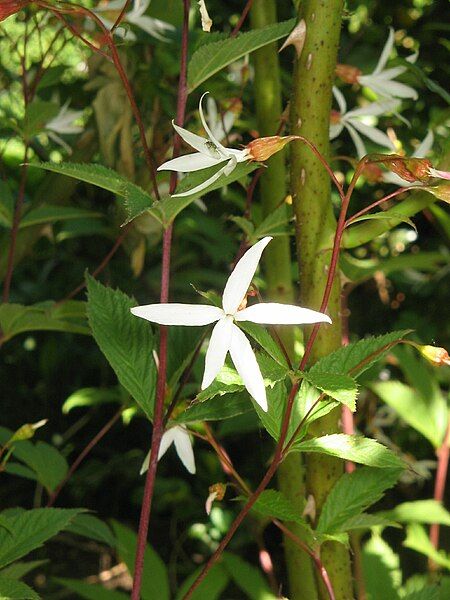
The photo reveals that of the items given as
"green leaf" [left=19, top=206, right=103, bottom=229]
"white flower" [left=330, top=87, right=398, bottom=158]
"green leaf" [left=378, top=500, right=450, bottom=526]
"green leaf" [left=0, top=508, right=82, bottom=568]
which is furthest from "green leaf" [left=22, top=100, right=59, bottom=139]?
"green leaf" [left=378, top=500, right=450, bottom=526]

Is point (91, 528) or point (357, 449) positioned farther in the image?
point (91, 528)

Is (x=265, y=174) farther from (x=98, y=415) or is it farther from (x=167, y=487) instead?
(x=98, y=415)

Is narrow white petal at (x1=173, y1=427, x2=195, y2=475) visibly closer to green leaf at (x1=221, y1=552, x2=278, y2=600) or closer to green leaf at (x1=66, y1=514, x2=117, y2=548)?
green leaf at (x1=66, y1=514, x2=117, y2=548)

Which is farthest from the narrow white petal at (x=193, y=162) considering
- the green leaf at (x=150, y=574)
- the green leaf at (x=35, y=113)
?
the green leaf at (x=150, y=574)

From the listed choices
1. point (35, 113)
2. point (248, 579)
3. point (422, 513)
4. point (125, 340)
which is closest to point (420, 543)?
point (422, 513)

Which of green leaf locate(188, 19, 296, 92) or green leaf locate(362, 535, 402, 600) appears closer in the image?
green leaf locate(188, 19, 296, 92)

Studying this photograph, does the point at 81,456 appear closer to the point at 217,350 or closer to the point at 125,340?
the point at 125,340

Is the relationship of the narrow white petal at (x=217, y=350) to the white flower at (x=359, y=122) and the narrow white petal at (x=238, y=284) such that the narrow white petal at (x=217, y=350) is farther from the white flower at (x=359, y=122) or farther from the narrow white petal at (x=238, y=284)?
the white flower at (x=359, y=122)
